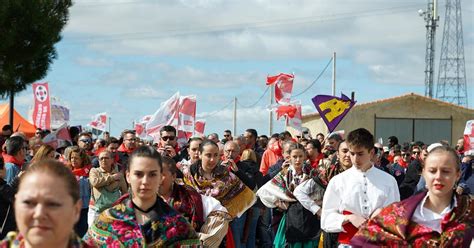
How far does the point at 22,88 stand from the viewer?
91.4 feet

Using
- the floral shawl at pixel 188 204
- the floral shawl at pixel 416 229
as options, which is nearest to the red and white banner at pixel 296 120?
the floral shawl at pixel 188 204

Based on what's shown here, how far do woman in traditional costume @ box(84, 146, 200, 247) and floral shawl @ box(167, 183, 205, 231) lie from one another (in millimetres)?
1098

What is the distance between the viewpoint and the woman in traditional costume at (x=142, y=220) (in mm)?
6227

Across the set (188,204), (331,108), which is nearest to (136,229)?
(188,204)

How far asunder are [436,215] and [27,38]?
22.8 metres

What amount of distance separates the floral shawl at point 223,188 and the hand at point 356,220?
7.43 feet

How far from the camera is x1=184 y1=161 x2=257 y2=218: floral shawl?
1025 cm

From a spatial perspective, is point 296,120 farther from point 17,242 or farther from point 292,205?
point 17,242

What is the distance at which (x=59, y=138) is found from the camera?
1719cm

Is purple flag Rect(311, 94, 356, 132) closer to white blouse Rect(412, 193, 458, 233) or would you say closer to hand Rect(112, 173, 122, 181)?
hand Rect(112, 173, 122, 181)

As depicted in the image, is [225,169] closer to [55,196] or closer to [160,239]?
[160,239]

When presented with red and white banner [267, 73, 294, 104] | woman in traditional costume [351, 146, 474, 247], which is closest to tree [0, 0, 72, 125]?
red and white banner [267, 73, 294, 104]

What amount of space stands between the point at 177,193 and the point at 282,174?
14.0ft

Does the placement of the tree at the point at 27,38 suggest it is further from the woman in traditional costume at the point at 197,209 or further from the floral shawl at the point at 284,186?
the woman in traditional costume at the point at 197,209
